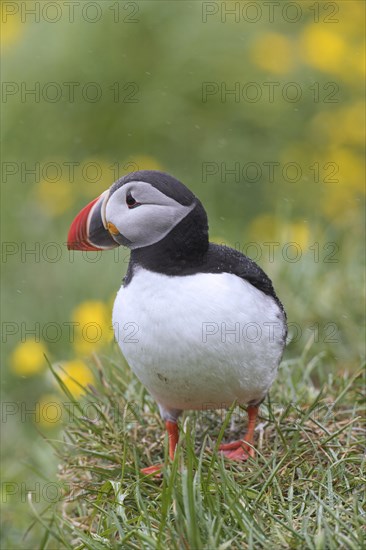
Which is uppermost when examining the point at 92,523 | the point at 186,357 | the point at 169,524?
the point at 186,357

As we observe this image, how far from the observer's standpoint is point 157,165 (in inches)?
307

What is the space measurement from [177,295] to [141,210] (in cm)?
32

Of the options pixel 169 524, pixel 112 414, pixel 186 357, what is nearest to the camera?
pixel 169 524

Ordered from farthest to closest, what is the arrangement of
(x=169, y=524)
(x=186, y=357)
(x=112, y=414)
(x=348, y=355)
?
(x=348, y=355) → (x=112, y=414) → (x=186, y=357) → (x=169, y=524)

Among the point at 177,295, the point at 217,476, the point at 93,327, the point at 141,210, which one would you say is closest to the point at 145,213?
the point at 141,210

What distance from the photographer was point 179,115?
7.99 meters

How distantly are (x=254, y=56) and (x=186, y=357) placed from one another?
5241mm

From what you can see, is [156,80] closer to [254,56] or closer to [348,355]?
[254,56]

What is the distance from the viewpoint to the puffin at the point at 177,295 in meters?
3.17

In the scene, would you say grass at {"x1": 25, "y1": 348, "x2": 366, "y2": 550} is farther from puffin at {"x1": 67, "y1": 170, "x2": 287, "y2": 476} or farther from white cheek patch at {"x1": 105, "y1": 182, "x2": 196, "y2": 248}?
white cheek patch at {"x1": 105, "y1": 182, "x2": 196, "y2": 248}

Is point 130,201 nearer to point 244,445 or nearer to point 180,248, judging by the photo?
point 180,248

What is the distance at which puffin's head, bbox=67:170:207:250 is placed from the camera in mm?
3201

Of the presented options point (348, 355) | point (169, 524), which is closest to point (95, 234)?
point (169, 524)

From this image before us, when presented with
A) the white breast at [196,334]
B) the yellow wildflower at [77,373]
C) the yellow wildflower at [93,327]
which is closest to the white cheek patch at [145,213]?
the white breast at [196,334]
